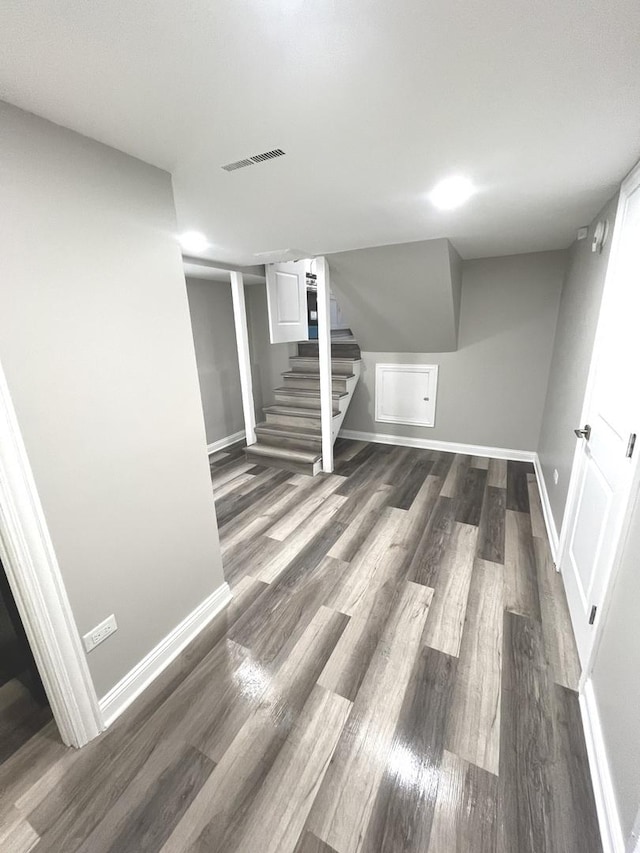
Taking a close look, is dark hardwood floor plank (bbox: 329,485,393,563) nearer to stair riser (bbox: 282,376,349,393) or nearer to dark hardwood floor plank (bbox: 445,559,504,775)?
dark hardwood floor plank (bbox: 445,559,504,775)

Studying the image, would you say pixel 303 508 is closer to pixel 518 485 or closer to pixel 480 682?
pixel 480 682

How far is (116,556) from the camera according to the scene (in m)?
1.36

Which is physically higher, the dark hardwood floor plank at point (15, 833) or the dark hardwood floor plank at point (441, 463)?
the dark hardwood floor plank at point (441, 463)

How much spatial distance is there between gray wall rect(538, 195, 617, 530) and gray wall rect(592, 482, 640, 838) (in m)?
1.04

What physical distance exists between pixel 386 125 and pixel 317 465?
285 cm

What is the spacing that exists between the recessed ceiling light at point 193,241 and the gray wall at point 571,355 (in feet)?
8.08

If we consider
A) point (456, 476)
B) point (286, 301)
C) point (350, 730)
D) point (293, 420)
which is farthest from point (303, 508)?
point (286, 301)

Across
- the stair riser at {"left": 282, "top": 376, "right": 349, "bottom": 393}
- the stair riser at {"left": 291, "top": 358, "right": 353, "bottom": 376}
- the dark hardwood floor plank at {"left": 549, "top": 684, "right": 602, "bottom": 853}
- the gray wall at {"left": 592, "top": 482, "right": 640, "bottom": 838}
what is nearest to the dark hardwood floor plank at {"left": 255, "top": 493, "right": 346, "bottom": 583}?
the dark hardwood floor plank at {"left": 549, "top": 684, "right": 602, "bottom": 853}

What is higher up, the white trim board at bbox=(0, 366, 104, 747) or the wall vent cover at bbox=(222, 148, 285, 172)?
the wall vent cover at bbox=(222, 148, 285, 172)

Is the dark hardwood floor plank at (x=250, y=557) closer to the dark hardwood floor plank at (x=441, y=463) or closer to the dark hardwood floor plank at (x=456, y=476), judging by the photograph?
the dark hardwood floor plank at (x=456, y=476)

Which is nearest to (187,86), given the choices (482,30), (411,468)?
(482,30)

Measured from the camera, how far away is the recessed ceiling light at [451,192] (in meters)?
1.62

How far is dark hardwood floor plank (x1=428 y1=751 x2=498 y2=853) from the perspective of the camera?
1010 mm

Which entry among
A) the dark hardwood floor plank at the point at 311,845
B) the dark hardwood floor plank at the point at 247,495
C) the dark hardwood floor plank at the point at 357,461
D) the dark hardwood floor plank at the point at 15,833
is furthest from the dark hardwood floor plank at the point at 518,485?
the dark hardwood floor plank at the point at 15,833
